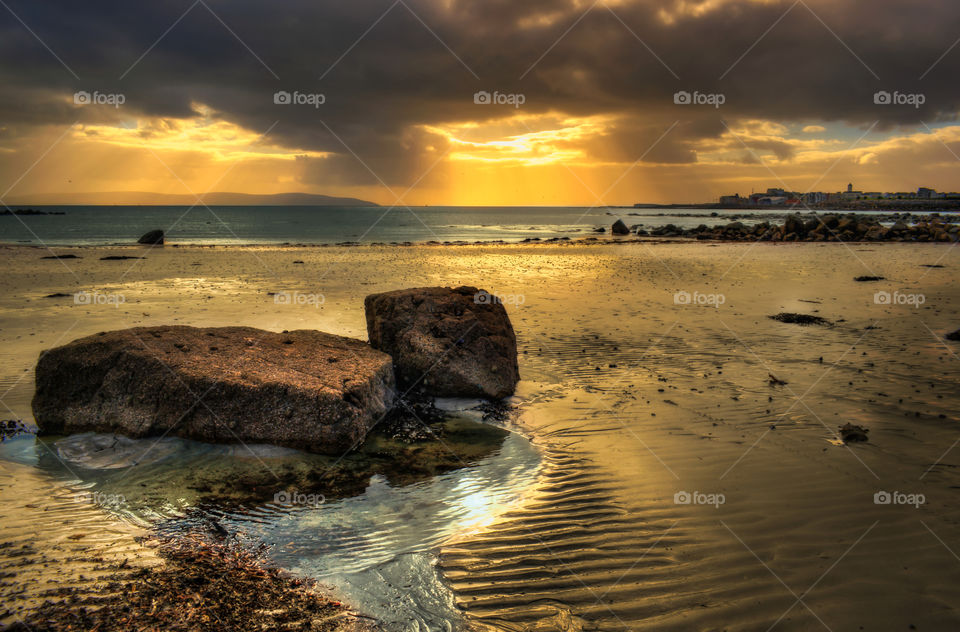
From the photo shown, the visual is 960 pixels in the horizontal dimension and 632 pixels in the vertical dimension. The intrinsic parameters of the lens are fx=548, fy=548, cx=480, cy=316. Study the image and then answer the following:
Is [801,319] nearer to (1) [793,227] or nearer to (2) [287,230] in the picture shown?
(1) [793,227]

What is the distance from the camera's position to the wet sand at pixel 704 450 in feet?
13.2

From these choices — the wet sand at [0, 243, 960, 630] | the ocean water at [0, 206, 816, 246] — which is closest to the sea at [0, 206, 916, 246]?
the ocean water at [0, 206, 816, 246]

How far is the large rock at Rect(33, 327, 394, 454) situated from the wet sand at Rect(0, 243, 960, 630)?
1.39 m

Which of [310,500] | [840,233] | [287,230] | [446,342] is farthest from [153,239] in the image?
[840,233]

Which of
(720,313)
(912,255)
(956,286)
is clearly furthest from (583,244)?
(720,313)

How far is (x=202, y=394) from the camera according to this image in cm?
626

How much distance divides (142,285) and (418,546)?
18840 mm

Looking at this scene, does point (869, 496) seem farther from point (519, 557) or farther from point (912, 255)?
point (912, 255)

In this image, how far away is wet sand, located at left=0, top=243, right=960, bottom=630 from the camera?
4023 millimetres

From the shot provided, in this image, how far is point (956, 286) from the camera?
17.6 m

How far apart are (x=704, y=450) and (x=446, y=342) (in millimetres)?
3839

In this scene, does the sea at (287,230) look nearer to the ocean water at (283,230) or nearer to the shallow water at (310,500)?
the ocean water at (283,230)

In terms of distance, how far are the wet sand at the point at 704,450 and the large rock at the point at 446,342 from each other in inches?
25.7

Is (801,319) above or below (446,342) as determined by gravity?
below
